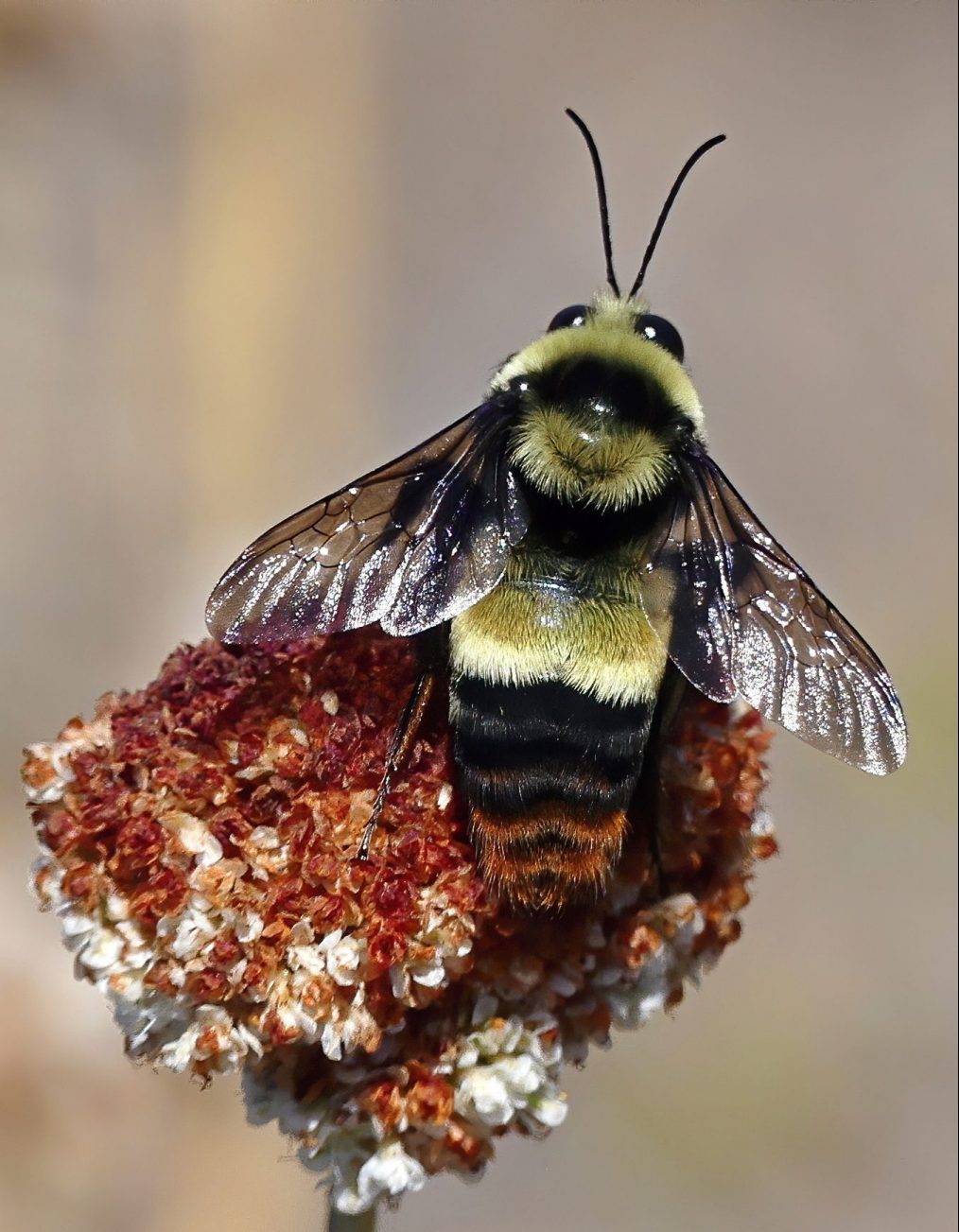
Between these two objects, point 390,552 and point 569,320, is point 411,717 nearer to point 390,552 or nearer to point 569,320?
point 390,552

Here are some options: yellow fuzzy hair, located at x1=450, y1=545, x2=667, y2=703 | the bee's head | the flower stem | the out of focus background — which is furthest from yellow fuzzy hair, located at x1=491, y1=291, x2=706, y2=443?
the out of focus background

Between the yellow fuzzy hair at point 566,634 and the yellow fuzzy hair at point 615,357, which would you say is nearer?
the yellow fuzzy hair at point 566,634

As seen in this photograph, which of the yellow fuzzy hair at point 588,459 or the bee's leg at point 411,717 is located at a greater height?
the yellow fuzzy hair at point 588,459

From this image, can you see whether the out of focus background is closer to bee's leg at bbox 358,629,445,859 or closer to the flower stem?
the flower stem

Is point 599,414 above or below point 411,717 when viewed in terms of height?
above

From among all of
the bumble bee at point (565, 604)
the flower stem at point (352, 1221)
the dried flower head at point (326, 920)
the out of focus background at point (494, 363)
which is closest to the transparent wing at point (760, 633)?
the bumble bee at point (565, 604)

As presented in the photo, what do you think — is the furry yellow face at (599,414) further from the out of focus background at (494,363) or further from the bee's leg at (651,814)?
the out of focus background at (494,363)

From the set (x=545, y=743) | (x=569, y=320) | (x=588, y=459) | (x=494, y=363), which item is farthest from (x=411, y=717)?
(x=494, y=363)
